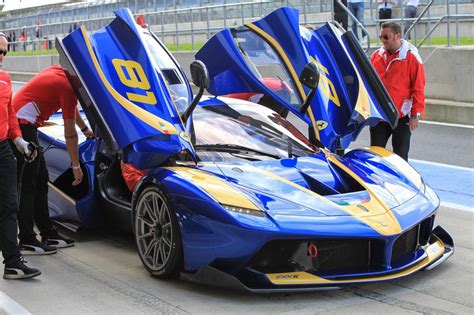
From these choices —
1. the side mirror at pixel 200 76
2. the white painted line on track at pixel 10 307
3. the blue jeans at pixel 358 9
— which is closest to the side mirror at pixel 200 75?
the side mirror at pixel 200 76

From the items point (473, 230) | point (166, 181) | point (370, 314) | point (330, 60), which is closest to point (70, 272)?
point (166, 181)

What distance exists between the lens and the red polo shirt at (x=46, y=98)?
6.38 meters

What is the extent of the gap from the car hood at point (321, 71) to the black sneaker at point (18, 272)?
2.43m

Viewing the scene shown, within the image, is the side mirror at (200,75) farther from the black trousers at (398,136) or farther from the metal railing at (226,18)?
the metal railing at (226,18)

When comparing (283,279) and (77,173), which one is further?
(77,173)

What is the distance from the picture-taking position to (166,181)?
547 cm

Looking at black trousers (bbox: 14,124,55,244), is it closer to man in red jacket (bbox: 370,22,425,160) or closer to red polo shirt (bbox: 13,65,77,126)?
red polo shirt (bbox: 13,65,77,126)

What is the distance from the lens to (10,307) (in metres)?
5.19

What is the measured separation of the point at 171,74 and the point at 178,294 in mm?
1815

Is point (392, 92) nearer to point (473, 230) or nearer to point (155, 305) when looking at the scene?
point (473, 230)

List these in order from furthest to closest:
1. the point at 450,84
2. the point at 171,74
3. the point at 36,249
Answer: the point at 450,84 < the point at 36,249 < the point at 171,74

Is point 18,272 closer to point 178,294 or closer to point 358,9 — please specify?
point 178,294

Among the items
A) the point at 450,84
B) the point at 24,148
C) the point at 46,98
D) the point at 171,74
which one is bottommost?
the point at 450,84

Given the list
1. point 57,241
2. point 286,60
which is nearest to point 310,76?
point 286,60
